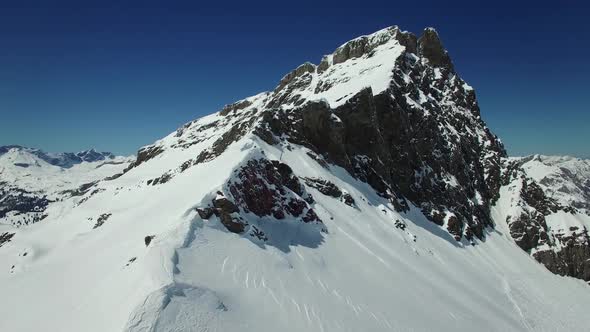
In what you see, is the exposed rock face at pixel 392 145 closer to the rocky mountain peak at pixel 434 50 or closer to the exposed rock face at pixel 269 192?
the exposed rock face at pixel 269 192

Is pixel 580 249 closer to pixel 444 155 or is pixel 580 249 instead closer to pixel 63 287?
A: pixel 444 155

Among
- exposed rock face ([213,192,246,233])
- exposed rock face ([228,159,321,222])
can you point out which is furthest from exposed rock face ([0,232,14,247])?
exposed rock face ([213,192,246,233])

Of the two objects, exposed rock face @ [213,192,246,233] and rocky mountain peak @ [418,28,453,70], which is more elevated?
rocky mountain peak @ [418,28,453,70]

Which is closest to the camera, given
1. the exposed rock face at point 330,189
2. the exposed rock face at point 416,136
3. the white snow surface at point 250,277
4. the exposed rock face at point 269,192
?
the white snow surface at point 250,277

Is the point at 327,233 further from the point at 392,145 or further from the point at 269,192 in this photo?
the point at 392,145

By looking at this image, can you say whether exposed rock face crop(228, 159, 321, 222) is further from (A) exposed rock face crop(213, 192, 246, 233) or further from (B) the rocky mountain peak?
(B) the rocky mountain peak

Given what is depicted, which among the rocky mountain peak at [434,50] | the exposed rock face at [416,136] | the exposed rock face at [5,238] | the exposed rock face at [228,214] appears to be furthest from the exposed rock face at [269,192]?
the rocky mountain peak at [434,50]

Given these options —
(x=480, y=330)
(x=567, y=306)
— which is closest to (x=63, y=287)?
(x=480, y=330)

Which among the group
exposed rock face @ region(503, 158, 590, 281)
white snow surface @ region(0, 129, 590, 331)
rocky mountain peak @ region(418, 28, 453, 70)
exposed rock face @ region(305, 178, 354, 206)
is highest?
rocky mountain peak @ region(418, 28, 453, 70)

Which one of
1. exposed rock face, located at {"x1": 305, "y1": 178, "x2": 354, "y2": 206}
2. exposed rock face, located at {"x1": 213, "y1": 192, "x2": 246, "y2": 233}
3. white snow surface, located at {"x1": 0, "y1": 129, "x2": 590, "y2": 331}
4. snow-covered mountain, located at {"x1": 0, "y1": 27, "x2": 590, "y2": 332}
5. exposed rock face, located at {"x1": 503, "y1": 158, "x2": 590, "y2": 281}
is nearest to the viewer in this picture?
white snow surface, located at {"x1": 0, "y1": 129, "x2": 590, "y2": 331}
